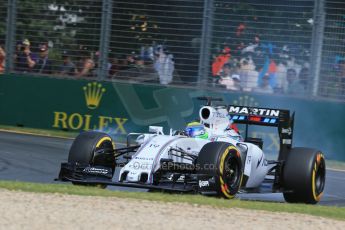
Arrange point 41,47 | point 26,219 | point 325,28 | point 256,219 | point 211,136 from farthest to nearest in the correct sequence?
1. point 41,47
2. point 325,28
3. point 211,136
4. point 256,219
5. point 26,219

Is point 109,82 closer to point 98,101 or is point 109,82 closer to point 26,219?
point 98,101

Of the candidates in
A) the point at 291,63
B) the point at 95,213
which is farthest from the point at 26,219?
the point at 291,63

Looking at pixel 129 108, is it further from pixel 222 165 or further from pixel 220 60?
pixel 222 165

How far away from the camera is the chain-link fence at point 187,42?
1691cm

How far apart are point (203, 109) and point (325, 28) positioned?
6.62m

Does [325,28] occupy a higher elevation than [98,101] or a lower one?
higher

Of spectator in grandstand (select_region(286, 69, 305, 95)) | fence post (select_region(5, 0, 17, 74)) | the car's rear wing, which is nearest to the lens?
the car's rear wing

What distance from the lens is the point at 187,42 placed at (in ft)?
59.9

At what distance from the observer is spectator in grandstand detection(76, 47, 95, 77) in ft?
62.4

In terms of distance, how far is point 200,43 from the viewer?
1805 centimetres

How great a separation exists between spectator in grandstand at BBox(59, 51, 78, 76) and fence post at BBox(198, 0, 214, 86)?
125 inches

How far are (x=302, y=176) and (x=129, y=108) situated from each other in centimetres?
822

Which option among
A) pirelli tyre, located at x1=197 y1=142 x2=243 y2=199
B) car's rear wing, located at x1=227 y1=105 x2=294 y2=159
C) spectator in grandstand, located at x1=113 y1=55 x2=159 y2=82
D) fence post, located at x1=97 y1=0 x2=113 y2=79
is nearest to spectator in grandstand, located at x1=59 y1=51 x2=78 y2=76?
fence post, located at x1=97 y1=0 x2=113 y2=79

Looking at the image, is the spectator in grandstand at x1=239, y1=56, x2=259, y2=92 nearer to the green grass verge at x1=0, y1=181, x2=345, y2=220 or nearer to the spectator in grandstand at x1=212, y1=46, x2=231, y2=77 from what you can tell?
the spectator in grandstand at x1=212, y1=46, x2=231, y2=77
